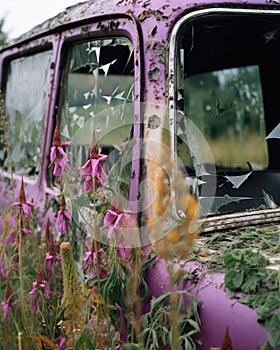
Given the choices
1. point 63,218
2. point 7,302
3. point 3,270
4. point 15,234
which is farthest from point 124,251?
point 3,270

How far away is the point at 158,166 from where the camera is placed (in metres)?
2.57

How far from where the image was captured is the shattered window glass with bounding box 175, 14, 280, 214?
9.02 feet

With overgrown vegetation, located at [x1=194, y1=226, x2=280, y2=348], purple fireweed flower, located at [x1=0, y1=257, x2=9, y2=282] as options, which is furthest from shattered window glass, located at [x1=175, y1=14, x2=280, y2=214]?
purple fireweed flower, located at [x1=0, y1=257, x2=9, y2=282]

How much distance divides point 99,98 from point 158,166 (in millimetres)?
909

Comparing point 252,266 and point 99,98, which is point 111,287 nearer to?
point 252,266

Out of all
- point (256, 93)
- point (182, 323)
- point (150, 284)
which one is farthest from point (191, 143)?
point (256, 93)

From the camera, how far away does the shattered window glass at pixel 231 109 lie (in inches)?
108

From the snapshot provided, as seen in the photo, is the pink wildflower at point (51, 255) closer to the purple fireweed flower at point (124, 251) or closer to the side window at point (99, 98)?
the side window at point (99, 98)

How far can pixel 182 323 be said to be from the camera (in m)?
2.24

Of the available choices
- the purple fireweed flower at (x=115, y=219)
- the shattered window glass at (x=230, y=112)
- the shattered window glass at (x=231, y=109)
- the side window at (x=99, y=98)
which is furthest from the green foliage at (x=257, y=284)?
the shattered window glass at (x=230, y=112)

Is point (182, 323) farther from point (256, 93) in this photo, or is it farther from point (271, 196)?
point (256, 93)

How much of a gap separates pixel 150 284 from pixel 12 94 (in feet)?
9.30

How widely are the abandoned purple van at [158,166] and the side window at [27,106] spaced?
26 millimetres

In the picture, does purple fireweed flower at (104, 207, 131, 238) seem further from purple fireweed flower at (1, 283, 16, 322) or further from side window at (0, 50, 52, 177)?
side window at (0, 50, 52, 177)
